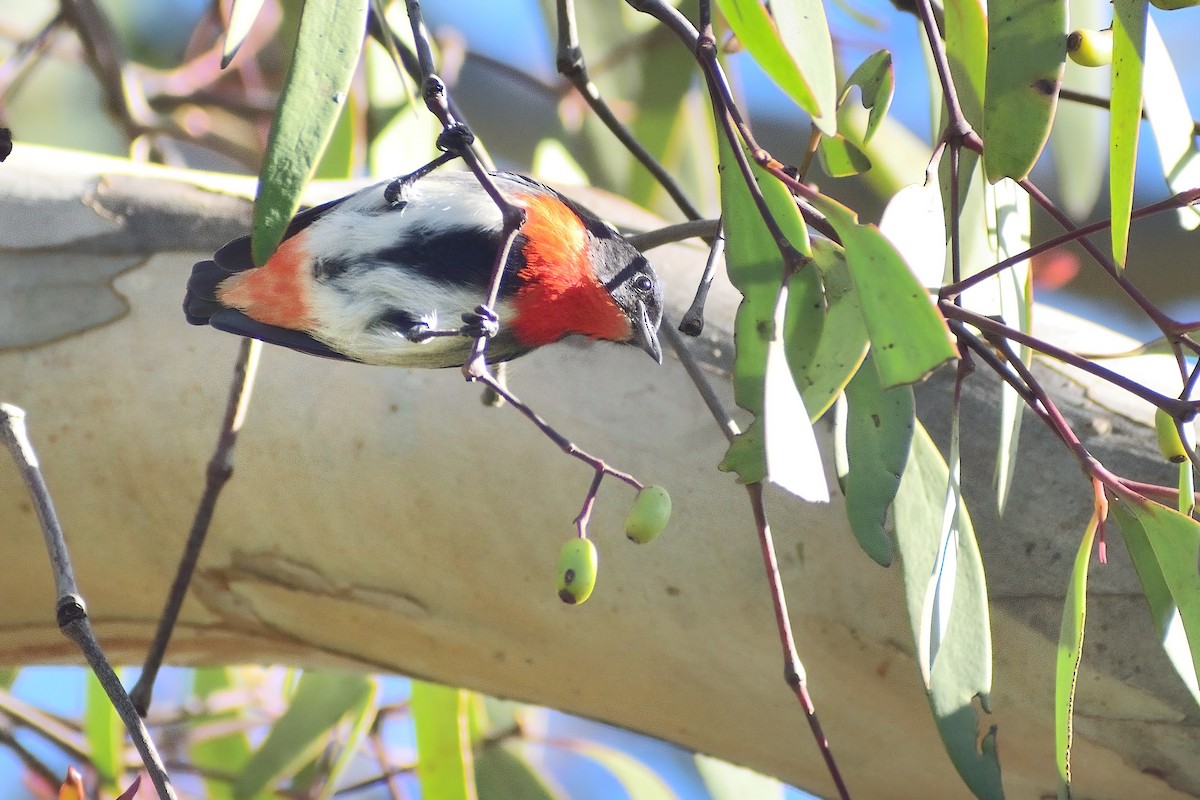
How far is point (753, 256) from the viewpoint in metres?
0.88

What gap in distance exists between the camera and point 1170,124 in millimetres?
1051

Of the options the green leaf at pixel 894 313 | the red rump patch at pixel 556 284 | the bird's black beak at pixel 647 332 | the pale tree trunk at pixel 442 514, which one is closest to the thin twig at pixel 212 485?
the pale tree trunk at pixel 442 514

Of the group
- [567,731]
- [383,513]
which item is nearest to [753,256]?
[383,513]

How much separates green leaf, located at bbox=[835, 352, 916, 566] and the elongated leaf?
0.38 meters

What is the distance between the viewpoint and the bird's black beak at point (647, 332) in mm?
1449

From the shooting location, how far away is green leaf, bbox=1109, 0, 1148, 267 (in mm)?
834

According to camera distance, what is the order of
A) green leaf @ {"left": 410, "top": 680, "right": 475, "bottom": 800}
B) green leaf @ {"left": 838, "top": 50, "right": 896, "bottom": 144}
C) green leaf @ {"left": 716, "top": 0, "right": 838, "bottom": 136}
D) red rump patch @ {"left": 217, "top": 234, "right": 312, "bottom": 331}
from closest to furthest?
green leaf @ {"left": 716, "top": 0, "right": 838, "bottom": 136} < green leaf @ {"left": 838, "top": 50, "right": 896, "bottom": 144} < red rump patch @ {"left": 217, "top": 234, "right": 312, "bottom": 331} < green leaf @ {"left": 410, "top": 680, "right": 475, "bottom": 800}

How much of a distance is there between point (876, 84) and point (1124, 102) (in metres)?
0.23

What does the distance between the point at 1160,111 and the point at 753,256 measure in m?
0.44

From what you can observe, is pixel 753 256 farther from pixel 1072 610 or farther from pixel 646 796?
pixel 646 796

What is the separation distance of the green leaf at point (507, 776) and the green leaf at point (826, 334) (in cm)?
138

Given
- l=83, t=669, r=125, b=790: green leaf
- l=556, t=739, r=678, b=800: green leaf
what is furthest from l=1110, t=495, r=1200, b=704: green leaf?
l=83, t=669, r=125, b=790: green leaf

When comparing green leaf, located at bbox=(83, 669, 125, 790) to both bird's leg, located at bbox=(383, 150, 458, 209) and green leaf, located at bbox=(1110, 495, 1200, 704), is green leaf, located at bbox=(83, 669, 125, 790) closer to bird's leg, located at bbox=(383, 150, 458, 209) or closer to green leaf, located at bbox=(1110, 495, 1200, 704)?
bird's leg, located at bbox=(383, 150, 458, 209)

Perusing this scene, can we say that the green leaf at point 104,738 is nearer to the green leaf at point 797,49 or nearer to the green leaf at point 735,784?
the green leaf at point 735,784
